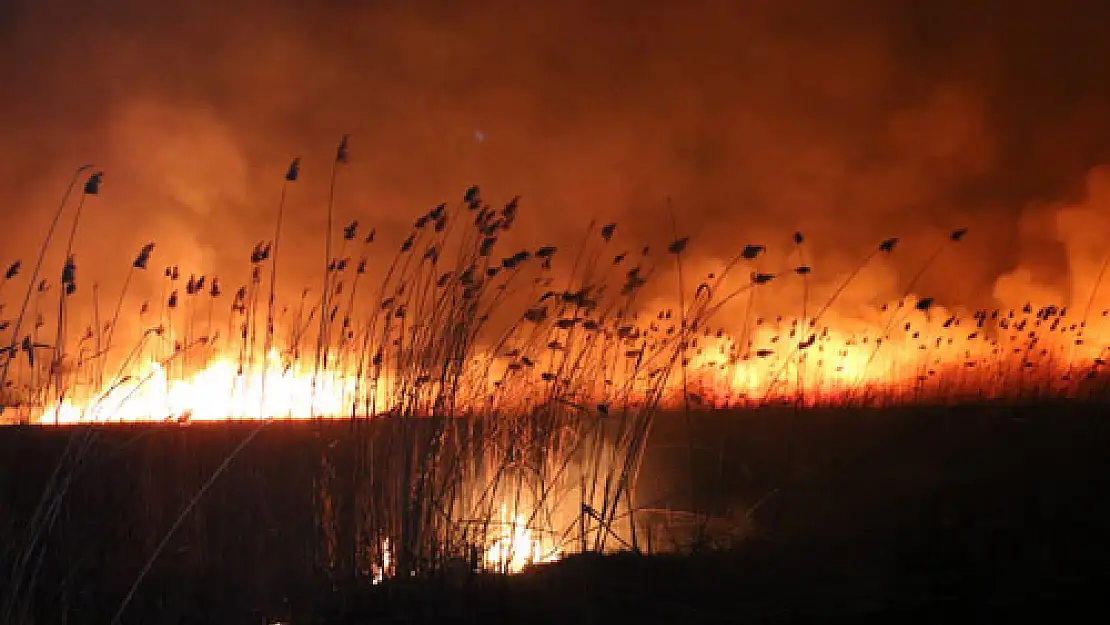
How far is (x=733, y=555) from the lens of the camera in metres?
4.43

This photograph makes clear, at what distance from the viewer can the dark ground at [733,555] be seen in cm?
366

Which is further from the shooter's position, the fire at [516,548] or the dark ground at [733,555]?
the fire at [516,548]

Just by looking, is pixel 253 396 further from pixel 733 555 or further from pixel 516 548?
pixel 733 555

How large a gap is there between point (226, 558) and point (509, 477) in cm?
146

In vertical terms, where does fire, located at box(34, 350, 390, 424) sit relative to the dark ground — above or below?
above

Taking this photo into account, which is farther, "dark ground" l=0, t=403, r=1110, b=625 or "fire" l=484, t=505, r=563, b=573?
"fire" l=484, t=505, r=563, b=573

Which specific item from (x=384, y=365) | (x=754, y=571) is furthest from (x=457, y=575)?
(x=754, y=571)

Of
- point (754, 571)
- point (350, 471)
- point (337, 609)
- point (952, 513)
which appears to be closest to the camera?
point (337, 609)

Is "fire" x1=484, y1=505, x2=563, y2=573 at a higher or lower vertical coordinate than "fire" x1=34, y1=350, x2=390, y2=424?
lower

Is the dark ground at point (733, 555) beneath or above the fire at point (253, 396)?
beneath

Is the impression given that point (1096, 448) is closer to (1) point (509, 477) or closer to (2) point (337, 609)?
(1) point (509, 477)

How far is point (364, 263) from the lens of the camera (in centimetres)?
439

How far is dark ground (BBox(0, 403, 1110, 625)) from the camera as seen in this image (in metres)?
3.66

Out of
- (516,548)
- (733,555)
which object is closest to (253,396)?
(516,548)
